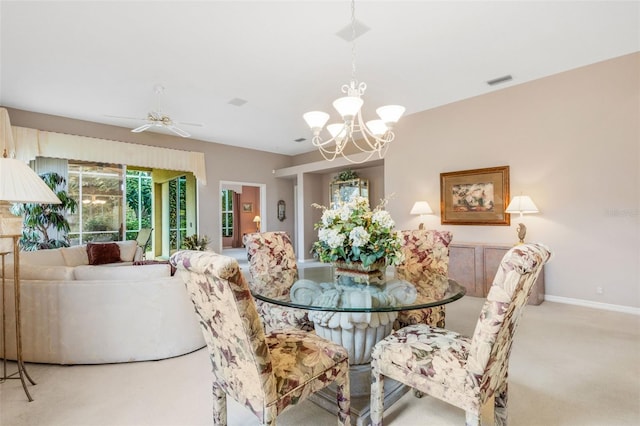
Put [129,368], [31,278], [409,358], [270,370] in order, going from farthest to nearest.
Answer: [31,278]
[129,368]
[409,358]
[270,370]

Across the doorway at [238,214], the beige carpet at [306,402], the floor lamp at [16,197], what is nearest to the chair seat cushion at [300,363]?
the beige carpet at [306,402]

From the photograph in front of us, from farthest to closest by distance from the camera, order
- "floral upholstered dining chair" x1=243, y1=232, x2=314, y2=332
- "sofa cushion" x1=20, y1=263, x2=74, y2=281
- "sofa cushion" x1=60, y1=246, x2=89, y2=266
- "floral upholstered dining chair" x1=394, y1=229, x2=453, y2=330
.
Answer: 1. "sofa cushion" x1=60, y1=246, x2=89, y2=266
2. "sofa cushion" x1=20, y1=263, x2=74, y2=281
3. "floral upholstered dining chair" x1=394, y1=229, x2=453, y2=330
4. "floral upholstered dining chair" x1=243, y1=232, x2=314, y2=332

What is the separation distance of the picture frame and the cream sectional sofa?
165 inches

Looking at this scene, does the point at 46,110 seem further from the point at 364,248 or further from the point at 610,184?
the point at 610,184

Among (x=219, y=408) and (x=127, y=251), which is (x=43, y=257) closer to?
(x=127, y=251)

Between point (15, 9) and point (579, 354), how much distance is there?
549 cm

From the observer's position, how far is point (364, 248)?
201 cm

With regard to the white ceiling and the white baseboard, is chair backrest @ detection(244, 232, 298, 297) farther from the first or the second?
the white baseboard

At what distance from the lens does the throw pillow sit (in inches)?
183

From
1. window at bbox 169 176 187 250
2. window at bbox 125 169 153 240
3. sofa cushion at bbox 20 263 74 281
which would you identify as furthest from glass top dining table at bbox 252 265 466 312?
window at bbox 125 169 153 240

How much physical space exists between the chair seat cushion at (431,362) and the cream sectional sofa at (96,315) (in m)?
1.79

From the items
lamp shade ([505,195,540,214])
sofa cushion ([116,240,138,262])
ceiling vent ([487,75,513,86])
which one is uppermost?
ceiling vent ([487,75,513,86])

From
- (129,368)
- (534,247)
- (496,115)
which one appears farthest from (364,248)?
(496,115)

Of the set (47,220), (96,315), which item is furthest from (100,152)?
(96,315)
